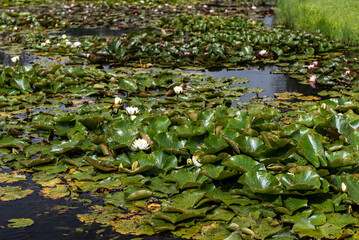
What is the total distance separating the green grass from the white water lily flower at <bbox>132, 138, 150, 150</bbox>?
636cm

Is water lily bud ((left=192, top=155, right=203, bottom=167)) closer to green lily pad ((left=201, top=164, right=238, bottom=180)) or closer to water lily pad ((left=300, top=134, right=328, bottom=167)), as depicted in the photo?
green lily pad ((left=201, top=164, right=238, bottom=180))

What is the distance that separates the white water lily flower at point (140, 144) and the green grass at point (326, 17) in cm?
636

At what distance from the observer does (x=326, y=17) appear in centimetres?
950

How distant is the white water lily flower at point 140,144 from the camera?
3.08m

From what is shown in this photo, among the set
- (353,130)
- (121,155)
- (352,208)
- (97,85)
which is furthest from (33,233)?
(97,85)

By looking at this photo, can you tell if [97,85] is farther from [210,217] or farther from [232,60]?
[210,217]

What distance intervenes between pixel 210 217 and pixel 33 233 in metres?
Answer: 1.06

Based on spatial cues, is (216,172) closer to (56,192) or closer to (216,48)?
(56,192)

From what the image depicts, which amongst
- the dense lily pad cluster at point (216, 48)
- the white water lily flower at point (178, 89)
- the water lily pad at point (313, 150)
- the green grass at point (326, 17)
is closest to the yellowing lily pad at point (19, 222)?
the water lily pad at point (313, 150)

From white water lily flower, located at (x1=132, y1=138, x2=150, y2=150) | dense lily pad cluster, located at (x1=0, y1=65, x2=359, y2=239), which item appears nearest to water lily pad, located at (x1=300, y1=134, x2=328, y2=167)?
dense lily pad cluster, located at (x1=0, y1=65, x2=359, y2=239)

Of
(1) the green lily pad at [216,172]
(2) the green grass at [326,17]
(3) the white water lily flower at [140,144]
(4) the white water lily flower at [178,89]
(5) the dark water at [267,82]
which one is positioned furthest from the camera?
(2) the green grass at [326,17]

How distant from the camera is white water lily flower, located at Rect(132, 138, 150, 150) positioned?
308 centimetres

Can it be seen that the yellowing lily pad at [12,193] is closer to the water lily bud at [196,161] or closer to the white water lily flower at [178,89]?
the water lily bud at [196,161]

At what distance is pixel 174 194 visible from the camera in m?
2.78
